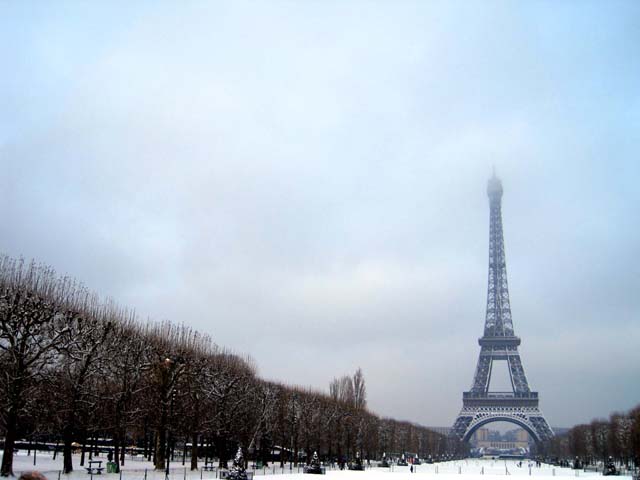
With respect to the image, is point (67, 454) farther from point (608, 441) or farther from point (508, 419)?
point (508, 419)

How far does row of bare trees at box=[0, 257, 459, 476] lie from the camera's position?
1649 inches

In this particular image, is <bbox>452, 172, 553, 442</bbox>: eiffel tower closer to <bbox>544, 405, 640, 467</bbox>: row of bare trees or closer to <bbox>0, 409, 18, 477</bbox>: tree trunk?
<bbox>544, 405, 640, 467</bbox>: row of bare trees

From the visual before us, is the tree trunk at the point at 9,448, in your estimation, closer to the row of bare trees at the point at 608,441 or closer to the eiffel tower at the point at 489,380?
the row of bare trees at the point at 608,441

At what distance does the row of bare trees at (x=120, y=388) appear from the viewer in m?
41.9

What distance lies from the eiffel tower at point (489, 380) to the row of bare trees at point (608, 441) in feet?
46.8

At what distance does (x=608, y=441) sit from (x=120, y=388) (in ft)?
282

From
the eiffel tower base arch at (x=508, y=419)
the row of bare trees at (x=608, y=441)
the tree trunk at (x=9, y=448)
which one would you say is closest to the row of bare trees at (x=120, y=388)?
the tree trunk at (x=9, y=448)

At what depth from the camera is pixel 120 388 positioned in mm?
59344

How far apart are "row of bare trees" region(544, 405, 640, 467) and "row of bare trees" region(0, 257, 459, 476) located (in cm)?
3969

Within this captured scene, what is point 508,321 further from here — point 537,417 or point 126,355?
point 126,355

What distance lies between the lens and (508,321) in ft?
632

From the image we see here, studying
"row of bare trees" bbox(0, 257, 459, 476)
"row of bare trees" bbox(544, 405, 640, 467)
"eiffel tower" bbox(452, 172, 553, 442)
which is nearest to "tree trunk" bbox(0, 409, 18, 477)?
"row of bare trees" bbox(0, 257, 459, 476)

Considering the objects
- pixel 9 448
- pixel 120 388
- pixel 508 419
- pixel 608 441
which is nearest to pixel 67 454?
pixel 9 448

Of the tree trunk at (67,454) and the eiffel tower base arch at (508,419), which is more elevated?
the tree trunk at (67,454)
